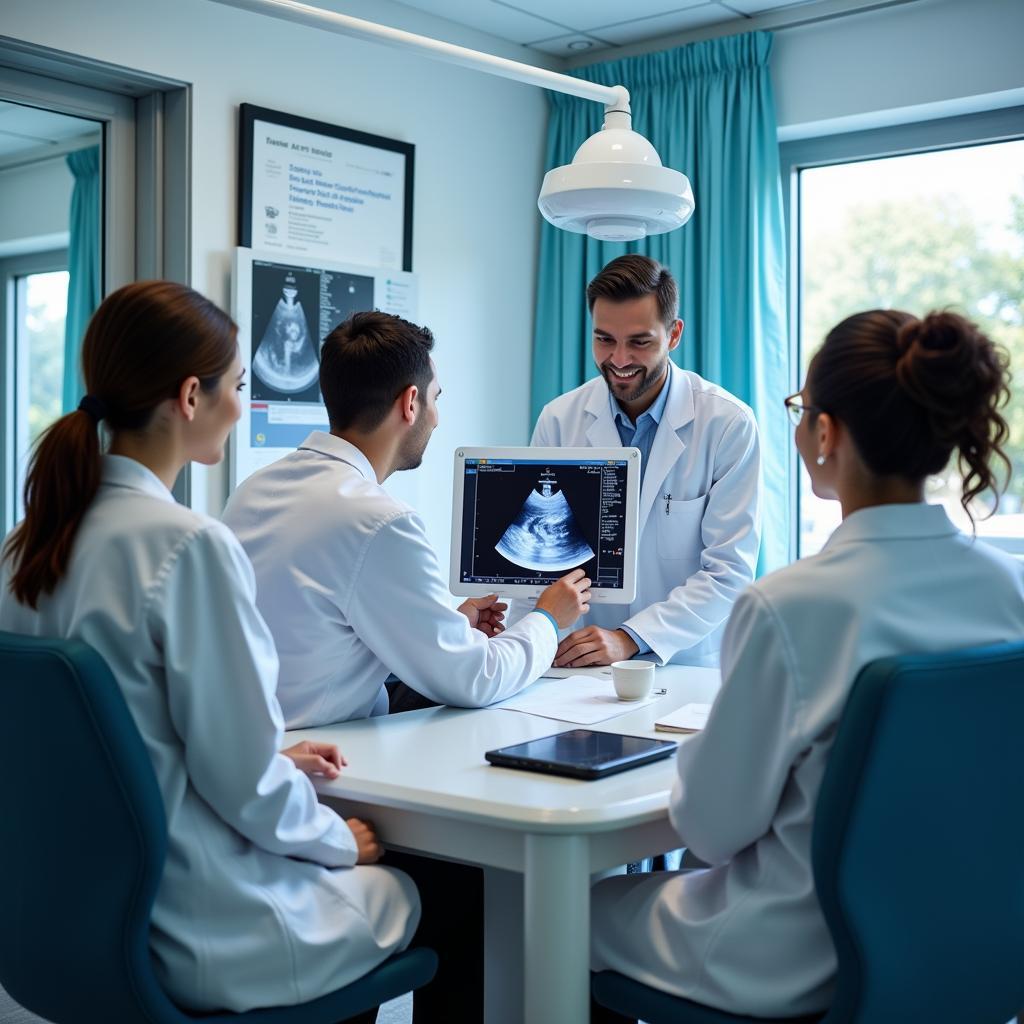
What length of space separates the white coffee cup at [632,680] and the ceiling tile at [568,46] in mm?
2448

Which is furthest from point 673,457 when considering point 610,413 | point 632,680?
point 632,680

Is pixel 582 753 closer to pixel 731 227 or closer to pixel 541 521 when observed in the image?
pixel 541 521

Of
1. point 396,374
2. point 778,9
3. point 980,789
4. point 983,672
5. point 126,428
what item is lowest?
point 980,789

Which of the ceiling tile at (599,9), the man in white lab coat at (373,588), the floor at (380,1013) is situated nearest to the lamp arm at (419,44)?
the man in white lab coat at (373,588)

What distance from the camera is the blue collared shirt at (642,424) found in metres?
2.67

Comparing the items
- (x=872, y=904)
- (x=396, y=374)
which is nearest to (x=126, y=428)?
(x=396, y=374)

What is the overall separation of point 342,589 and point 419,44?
923 millimetres

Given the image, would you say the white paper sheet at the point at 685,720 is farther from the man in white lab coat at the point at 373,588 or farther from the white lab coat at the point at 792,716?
the white lab coat at the point at 792,716

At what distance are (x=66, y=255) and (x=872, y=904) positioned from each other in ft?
8.22

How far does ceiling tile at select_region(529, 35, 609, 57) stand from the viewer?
12.5 feet

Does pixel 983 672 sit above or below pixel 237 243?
below

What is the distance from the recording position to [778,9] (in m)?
3.48

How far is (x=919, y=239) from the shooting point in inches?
140

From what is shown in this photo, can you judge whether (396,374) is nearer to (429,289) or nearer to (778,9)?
(429,289)
